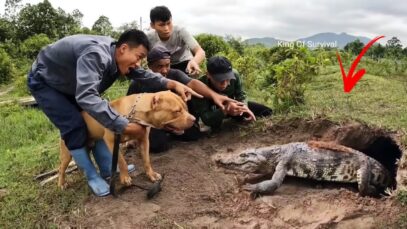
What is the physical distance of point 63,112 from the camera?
430 centimetres

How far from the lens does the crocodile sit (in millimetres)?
4945

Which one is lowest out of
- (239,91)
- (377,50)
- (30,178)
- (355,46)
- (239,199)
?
(30,178)

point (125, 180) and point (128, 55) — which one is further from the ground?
point (128, 55)

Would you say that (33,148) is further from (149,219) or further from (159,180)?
(149,219)

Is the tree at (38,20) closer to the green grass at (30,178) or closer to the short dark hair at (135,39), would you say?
the green grass at (30,178)

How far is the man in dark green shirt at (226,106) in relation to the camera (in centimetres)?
559

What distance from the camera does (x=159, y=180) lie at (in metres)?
4.72

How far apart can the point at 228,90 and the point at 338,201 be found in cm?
227

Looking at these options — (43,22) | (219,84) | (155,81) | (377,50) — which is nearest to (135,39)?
(155,81)

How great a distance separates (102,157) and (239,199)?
1535 mm

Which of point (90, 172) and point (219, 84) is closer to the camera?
point (90, 172)

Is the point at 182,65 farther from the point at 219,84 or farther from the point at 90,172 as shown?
the point at 90,172

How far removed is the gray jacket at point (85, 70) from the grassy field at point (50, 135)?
3.77 ft

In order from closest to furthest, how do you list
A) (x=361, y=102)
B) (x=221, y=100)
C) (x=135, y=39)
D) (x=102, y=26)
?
(x=135, y=39)
(x=221, y=100)
(x=361, y=102)
(x=102, y=26)
